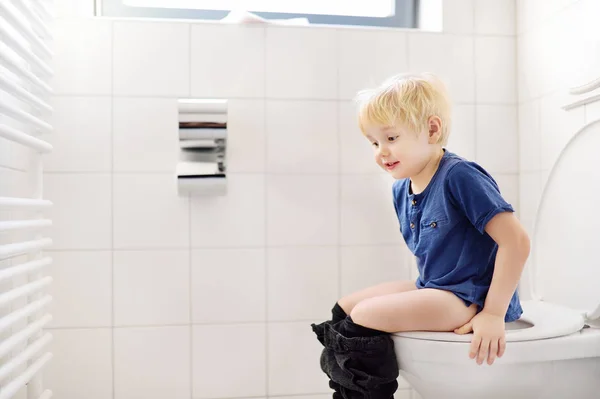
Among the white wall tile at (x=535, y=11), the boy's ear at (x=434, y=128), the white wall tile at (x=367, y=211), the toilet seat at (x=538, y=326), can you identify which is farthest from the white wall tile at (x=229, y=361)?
the white wall tile at (x=535, y=11)

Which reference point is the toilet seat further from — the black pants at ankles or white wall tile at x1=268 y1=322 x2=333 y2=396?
white wall tile at x1=268 y1=322 x2=333 y2=396

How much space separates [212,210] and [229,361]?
0.42 metres

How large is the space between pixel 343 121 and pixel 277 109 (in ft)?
0.63

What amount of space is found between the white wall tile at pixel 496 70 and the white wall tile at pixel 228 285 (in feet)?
2.70

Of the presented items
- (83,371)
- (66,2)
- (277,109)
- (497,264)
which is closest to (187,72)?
(277,109)

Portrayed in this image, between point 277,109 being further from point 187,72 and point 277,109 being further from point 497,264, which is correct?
point 497,264

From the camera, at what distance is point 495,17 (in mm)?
1795

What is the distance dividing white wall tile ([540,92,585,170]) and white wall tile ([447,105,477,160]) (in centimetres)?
20

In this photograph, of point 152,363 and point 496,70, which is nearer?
point 152,363

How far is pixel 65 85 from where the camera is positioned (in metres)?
1.62

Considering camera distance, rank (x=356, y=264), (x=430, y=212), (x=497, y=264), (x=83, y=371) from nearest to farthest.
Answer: (x=497, y=264)
(x=430, y=212)
(x=83, y=371)
(x=356, y=264)

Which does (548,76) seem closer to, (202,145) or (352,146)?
(352,146)

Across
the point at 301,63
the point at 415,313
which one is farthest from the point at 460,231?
the point at 301,63

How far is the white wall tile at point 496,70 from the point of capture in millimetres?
1786
